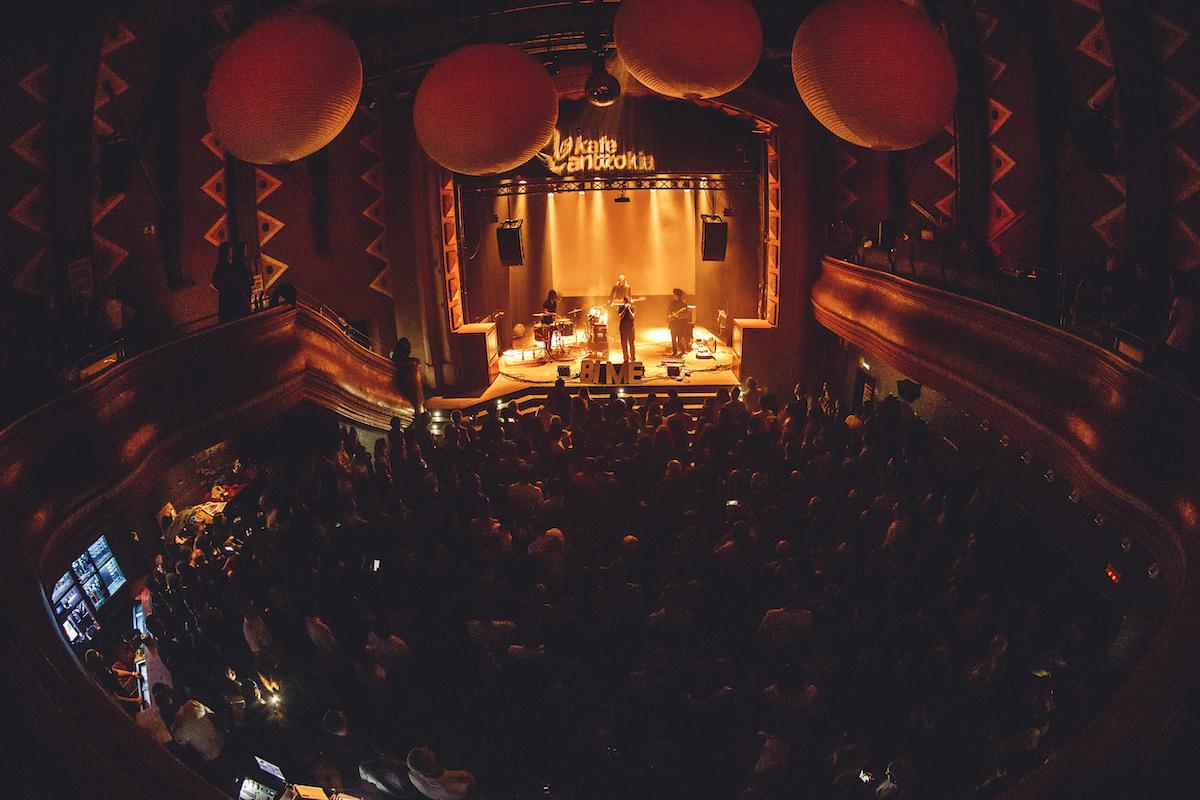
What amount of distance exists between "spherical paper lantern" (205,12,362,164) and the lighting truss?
10.3m

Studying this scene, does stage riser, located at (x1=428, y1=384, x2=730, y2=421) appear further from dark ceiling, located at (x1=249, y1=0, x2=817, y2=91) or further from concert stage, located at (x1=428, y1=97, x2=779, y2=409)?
dark ceiling, located at (x1=249, y1=0, x2=817, y2=91)

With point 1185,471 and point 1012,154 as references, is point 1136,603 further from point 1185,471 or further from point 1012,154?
point 1012,154

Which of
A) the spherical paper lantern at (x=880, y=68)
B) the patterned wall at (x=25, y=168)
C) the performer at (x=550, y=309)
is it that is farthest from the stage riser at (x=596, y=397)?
A: the spherical paper lantern at (x=880, y=68)

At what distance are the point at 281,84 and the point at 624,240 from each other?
14.3 metres

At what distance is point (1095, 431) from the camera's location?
193 inches

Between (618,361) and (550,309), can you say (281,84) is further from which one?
(550,309)

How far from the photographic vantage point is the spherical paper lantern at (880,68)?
105 inches

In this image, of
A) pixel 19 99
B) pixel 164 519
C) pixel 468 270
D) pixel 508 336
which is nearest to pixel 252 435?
pixel 164 519

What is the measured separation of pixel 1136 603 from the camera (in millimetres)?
5648

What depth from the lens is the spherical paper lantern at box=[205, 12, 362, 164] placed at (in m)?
2.85

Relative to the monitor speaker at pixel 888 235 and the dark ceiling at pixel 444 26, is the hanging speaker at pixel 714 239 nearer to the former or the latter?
the dark ceiling at pixel 444 26

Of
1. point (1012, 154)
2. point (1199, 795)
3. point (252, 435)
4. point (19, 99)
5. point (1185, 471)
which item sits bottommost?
point (252, 435)

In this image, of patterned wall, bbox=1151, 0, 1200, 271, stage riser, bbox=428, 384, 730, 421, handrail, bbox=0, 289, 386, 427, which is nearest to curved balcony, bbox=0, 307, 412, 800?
handrail, bbox=0, 289, 386, 427

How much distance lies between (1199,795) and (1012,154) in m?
8.47
